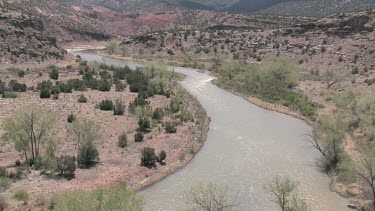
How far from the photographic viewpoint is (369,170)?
30.2 metres

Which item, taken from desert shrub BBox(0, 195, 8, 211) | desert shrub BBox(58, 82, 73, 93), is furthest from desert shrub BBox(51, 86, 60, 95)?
desert shrub BBox(0, 195, 8, 211)

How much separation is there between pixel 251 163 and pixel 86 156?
14491 mm

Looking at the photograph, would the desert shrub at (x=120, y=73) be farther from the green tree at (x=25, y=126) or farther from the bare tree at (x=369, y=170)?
the bare tree at (x=369, y=170)

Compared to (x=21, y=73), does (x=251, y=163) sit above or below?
below

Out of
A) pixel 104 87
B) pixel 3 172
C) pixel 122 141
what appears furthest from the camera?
pixel 104 87

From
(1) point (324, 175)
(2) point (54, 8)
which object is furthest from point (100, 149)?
(2) point (54, 8)

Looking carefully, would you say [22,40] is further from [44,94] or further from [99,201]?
[99,201]

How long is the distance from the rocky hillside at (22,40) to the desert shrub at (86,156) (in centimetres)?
→ 5181

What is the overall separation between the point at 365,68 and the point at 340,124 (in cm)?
3682

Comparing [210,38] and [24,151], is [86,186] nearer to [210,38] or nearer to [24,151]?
[24,151]

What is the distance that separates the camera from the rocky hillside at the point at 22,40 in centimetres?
8581

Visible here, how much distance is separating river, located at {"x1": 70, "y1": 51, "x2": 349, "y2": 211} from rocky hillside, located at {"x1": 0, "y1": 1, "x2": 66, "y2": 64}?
4746 centimetres

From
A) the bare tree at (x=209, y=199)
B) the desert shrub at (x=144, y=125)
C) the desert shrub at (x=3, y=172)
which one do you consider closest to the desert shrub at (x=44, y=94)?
the desert shrub at (x=144, y=125)

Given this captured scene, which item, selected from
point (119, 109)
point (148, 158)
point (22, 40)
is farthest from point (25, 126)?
point (22, 40)
